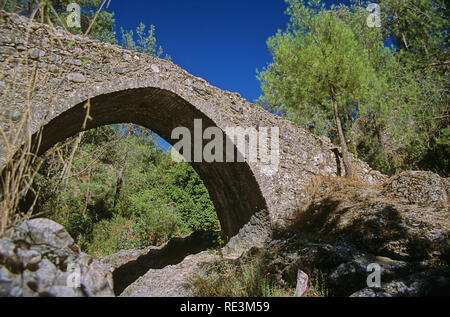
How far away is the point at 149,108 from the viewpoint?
5.91 meters

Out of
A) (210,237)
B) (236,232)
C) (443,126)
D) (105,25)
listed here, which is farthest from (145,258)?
(105,25)

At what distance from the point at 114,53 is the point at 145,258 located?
242 inches

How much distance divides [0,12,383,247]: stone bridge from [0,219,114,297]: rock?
1.45 m

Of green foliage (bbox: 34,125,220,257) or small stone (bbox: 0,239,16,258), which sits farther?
green foliage (bbox: 34,125,220,257)

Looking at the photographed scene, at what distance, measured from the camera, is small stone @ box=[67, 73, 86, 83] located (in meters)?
4.39

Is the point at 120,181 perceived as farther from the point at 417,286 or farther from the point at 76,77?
the point at 417,286

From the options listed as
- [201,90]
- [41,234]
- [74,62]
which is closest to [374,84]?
[201,90]

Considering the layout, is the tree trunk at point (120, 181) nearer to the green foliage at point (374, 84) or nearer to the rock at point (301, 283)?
the green foliage at point (374, 84)

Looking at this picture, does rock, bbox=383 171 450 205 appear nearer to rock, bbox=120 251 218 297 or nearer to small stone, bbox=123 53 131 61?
rock, bbox=120 251 218 297

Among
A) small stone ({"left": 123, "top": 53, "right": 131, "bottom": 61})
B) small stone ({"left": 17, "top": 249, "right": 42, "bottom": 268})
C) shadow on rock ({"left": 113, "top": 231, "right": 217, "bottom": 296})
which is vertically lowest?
shadow on rock ({"left": 113, "top": 231, "right": 217, "bottom": 296})

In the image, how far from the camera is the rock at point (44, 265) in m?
1.87

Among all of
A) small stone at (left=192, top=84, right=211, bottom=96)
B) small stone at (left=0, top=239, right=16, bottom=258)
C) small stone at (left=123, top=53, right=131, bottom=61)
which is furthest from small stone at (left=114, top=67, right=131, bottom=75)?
small stone at (left=0, top=239, right=16, bottom=258)

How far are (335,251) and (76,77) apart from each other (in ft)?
15.4

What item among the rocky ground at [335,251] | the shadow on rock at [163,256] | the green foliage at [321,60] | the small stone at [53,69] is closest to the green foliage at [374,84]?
the green foliage at [321,60]
